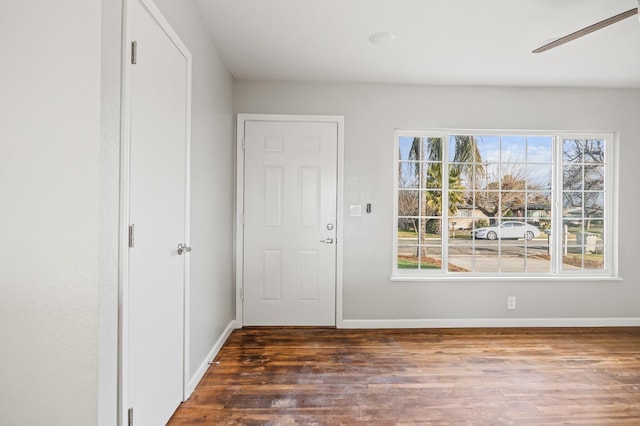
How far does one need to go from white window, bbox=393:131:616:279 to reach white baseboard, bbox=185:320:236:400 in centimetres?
170

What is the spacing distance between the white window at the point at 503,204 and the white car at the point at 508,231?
0.01 meters

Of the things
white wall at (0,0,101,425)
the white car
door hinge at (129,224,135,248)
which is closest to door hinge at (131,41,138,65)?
white wall at (0,0,101,425)

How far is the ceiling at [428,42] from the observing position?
7.66 feet

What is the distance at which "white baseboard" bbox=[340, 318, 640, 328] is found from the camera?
3691mm

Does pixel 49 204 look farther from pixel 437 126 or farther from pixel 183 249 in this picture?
pixel 437 126

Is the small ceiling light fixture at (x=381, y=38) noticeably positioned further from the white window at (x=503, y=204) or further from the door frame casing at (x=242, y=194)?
the white window at (x=503, y=204)

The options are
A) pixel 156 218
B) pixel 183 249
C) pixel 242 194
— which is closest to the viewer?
pixel 156 218

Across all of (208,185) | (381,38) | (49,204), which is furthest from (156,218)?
(381,38)

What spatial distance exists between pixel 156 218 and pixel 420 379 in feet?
6.63

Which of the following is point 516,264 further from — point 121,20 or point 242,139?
point 121,20

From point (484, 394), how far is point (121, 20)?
2804mm

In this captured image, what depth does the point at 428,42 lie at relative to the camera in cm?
280

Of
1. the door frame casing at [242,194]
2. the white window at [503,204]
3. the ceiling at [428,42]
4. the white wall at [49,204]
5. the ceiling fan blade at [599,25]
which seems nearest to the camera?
the white wall at [49,204]

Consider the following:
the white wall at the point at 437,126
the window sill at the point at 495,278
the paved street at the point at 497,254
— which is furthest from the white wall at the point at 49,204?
the paved street at the point at 497,254
